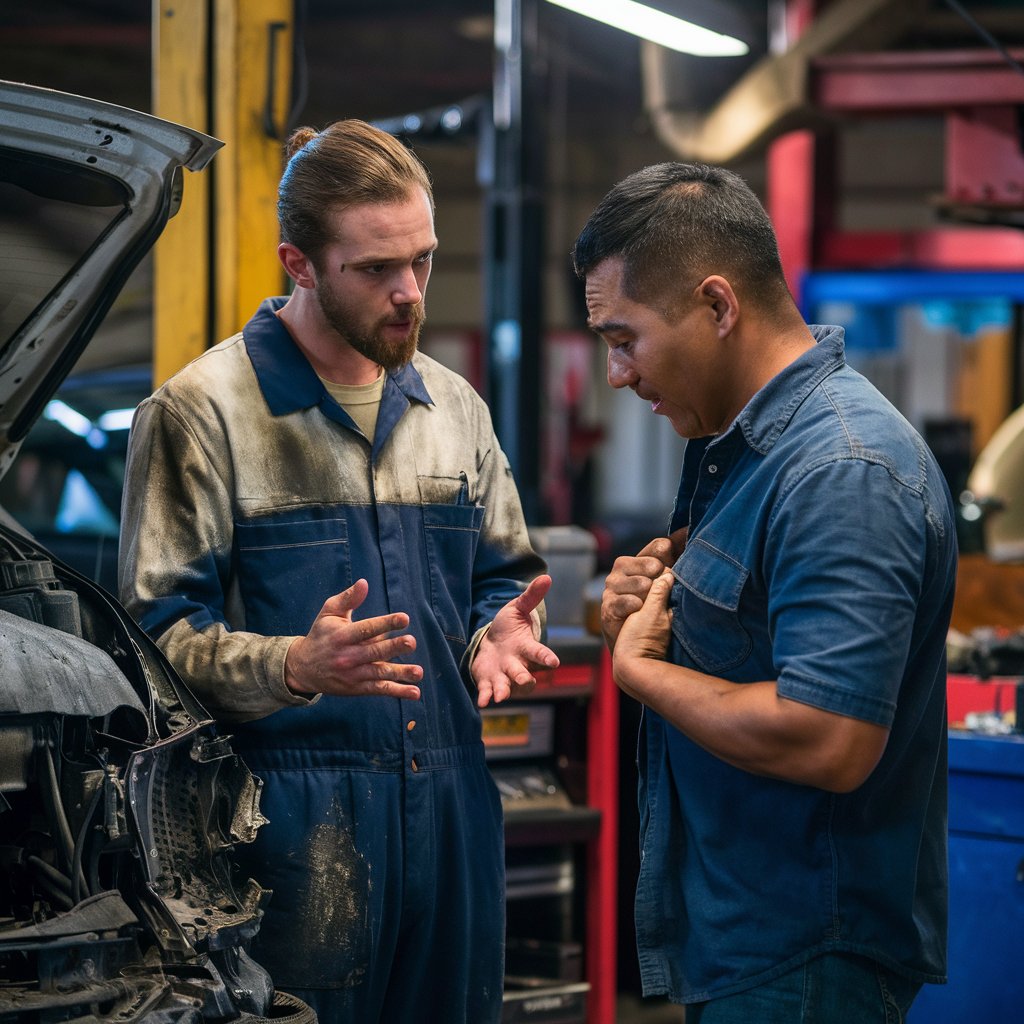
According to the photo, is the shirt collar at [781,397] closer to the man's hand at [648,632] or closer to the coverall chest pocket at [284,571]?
the man's hand at [648,632]

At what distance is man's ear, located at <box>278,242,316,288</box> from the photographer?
2111mm

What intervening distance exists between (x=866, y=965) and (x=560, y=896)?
6.93 ft

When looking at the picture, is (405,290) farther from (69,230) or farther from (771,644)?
(771,644)

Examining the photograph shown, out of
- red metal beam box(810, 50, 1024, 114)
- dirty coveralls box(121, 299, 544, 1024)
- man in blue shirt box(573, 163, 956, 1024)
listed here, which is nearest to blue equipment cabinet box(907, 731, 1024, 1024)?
dirty coveralls box(121, 299, 544, 1024)

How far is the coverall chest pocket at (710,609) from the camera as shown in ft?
5.15

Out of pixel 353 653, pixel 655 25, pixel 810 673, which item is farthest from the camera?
pixel 655 25

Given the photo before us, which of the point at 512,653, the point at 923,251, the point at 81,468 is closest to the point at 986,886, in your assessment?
the point at 512,653

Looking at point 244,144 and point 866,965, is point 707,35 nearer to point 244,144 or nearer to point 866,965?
point 244,144

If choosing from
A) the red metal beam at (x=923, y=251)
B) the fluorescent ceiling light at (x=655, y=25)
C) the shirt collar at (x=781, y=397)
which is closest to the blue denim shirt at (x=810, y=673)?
the shirt collar at (x=781, y=397)

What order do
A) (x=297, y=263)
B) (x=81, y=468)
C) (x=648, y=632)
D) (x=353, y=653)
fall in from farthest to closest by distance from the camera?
(x=81, y=468) → (x=297, y=263) → (x=353, y=653) → (x=648, y=632)

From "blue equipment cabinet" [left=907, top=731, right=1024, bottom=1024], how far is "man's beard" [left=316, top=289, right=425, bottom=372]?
143cm

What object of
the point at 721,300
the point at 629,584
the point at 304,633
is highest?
the point at 721,300

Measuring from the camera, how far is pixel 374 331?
6.86 ft

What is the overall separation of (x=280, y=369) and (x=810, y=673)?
1039 millimetres
